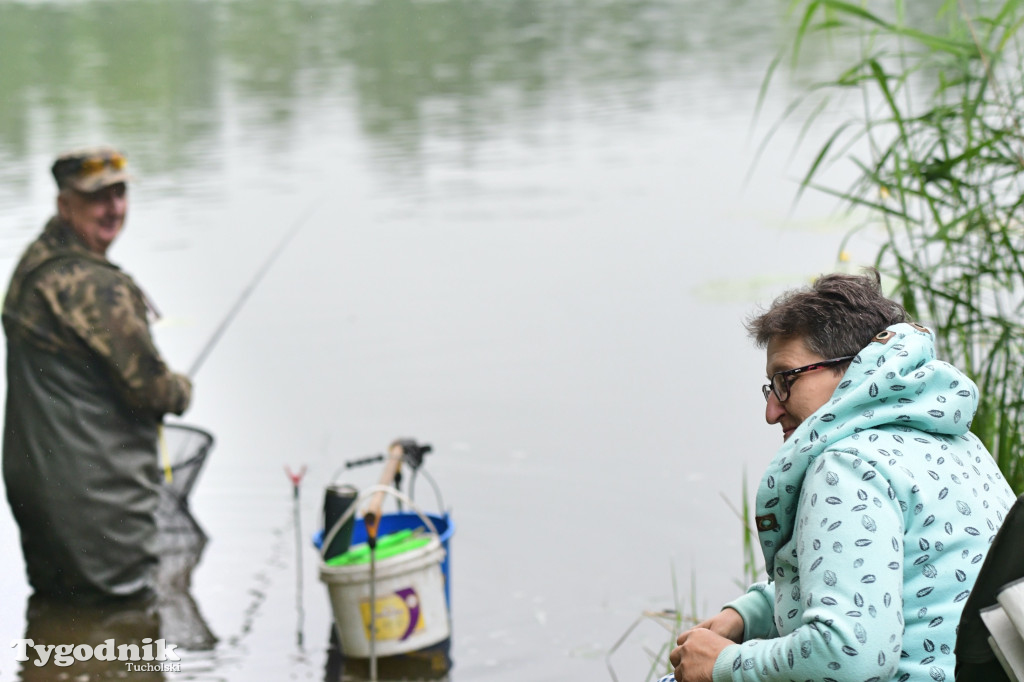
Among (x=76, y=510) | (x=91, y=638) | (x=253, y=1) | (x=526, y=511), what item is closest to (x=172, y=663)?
(x=91, y=638)

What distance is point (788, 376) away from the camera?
1609 mm

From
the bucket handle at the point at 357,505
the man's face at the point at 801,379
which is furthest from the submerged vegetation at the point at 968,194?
the man's face at the point at 801,379

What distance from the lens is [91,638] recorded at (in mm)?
4023

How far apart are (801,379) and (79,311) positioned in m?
2.81

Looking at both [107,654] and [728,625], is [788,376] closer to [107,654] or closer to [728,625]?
[728,625]

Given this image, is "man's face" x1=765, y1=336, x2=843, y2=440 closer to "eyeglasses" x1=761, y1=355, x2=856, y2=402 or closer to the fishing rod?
"eyeglasses" x1=761, y1=355, x2=856, y2=402

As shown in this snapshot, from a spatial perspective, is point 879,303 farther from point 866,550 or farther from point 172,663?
point 172,663

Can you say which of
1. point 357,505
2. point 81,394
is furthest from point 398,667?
point 81,394

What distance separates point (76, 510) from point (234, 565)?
0.77 metres

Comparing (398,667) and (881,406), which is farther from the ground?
(881,406)

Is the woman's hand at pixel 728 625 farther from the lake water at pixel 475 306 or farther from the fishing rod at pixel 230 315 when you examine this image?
the fishing rod at pixel 230 315

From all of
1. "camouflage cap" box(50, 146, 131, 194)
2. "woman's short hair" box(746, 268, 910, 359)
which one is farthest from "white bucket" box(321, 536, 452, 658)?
"woman's short hair" box(746, 268, 910, 359)

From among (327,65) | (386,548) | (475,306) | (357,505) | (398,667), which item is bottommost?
(398,667)

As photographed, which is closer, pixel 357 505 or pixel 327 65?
pixel 357 505
